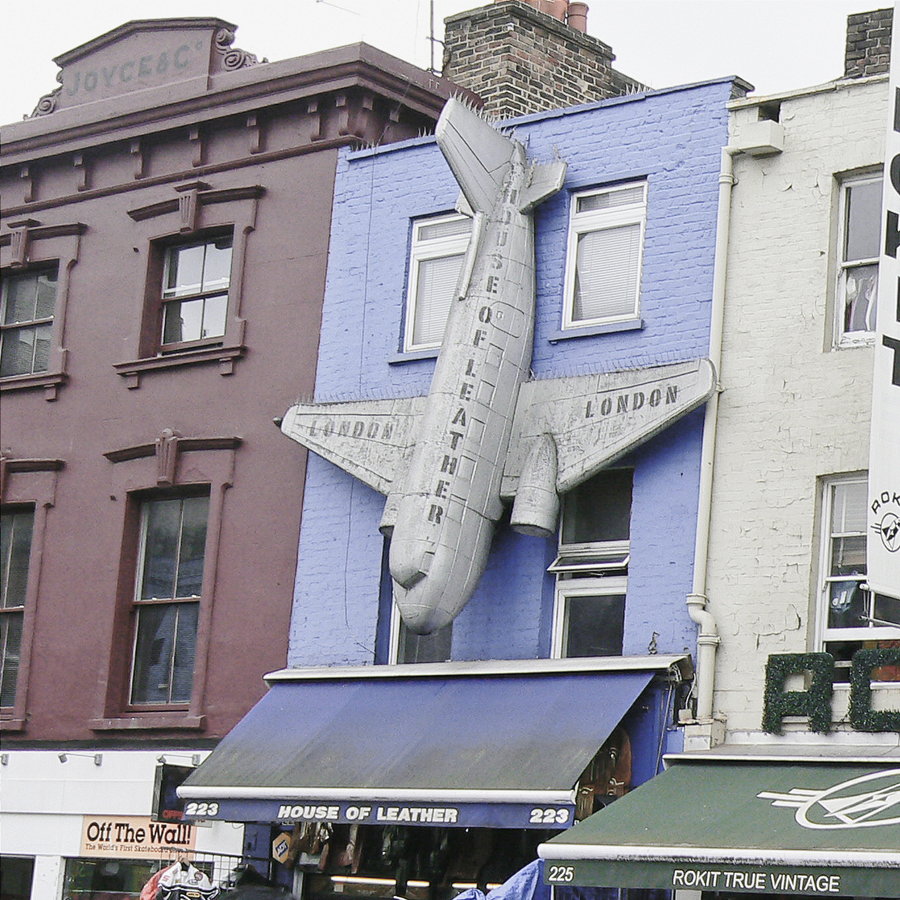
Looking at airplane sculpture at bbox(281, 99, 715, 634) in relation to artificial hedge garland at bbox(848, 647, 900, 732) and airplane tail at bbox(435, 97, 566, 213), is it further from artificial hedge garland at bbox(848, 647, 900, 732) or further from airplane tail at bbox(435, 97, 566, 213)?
artificial hedge garland at bbox(848, 647, 900, 732)

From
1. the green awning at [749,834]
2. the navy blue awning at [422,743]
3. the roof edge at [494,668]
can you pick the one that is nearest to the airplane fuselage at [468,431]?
the roof edge at [494,668]

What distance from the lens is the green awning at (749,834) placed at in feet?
45.4

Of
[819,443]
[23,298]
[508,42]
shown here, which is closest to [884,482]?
[819,443]

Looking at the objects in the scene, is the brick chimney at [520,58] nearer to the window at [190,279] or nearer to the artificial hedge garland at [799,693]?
the window at [190,279]

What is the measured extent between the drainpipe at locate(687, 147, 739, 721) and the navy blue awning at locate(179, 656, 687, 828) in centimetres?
Result: 38

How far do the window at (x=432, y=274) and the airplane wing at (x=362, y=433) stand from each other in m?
0.79

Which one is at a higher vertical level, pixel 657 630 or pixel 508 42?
pixel 508 42

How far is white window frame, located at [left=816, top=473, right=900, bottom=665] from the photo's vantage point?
52.2ft

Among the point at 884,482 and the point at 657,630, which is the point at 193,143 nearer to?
the point at 657,630

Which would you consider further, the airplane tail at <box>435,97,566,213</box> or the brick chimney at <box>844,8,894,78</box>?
the brick chimney at <box>844,8,894,78</box>

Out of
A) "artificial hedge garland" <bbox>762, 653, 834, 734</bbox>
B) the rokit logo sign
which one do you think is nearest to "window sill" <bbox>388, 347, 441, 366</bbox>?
"artificial hedge garland" <bbox>762, 653, 834, 734</bbox>

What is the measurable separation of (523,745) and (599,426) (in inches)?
113

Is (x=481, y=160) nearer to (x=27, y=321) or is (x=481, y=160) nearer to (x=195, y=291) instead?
(x=195, y=291)

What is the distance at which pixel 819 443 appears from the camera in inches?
649
